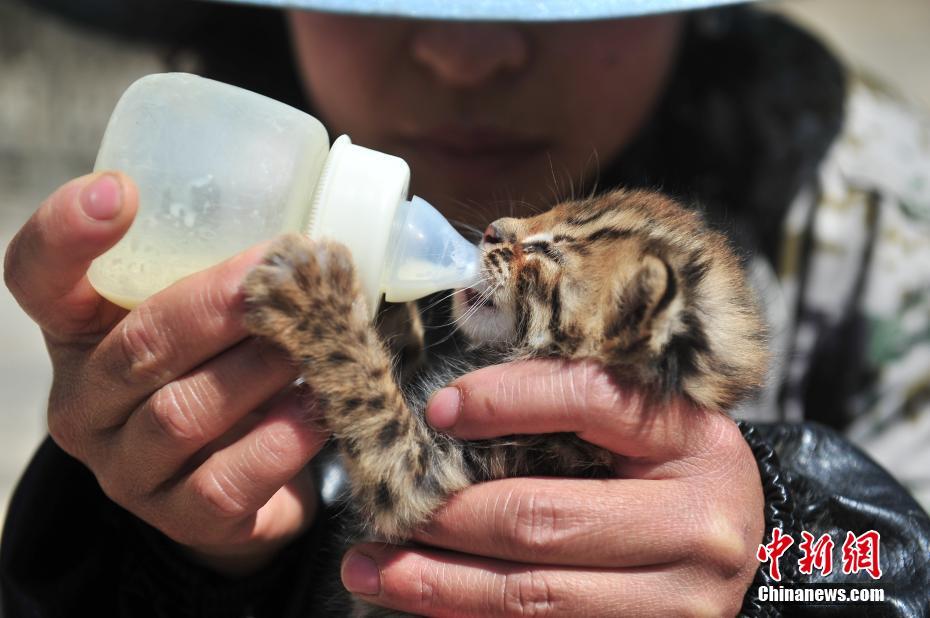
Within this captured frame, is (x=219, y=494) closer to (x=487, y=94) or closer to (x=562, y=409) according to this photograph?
(x=562, y=409)

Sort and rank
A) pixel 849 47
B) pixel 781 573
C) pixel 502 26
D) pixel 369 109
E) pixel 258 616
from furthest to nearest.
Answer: pixel 849 47 → pixel 369 109 → pixel 502 26 → pixel 258 616 → pixel 781 573

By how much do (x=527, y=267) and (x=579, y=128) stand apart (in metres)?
0.81

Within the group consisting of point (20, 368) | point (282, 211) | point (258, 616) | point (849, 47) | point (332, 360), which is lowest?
point (20, 368)

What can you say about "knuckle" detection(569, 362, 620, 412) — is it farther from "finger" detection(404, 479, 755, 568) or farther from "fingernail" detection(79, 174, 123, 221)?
"fingernail" detection(79, 174, 123, 221)

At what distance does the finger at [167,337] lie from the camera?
1306mm

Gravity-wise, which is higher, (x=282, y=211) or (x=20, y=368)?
(x=282, y=211)

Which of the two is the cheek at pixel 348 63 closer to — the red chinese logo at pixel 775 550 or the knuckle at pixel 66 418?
the knuckle at pixel 66 418

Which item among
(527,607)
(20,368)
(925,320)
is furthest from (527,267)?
(20,368)

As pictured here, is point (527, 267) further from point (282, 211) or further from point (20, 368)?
point (20, 368)

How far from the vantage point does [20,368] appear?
14.9 ft

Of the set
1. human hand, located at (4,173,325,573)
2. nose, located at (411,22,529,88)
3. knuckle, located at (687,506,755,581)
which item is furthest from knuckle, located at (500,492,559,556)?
nose, located at (411,22,529,88)

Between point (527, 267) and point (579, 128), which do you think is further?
point (579, 128)

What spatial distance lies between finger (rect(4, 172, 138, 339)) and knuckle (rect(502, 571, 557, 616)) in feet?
2.54

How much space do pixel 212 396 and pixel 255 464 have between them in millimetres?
125
